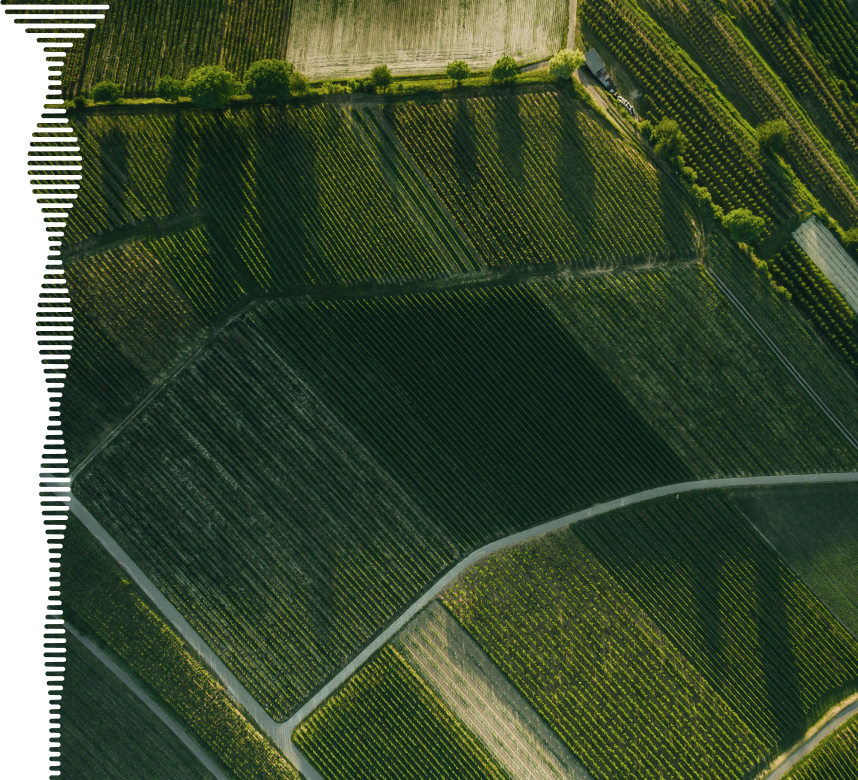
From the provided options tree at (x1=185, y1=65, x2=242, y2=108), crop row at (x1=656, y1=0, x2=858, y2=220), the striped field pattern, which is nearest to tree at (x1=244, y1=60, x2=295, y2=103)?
tree at (x1=185, y1=65, x2=242, y2=108)

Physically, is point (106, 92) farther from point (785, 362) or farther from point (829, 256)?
point (829, 256)

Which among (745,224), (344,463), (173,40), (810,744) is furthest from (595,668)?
(173,40)

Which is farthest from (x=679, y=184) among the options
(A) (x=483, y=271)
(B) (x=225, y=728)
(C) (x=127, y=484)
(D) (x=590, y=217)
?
(B) (x=225, y=728)

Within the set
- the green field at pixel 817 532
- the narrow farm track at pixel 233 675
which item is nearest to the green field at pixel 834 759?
the green field at pixel 817 532

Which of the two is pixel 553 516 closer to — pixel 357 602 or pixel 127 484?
pixel 357 602

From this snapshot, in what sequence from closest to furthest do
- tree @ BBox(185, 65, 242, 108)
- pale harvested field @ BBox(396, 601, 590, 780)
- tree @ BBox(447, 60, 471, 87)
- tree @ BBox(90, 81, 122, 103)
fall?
tree @ BBox(185, 65, 242, 108)
tree @ BBox(90, 81, 122, 103)
tree @ BBox(447, 60, 471, 87)
pale harvested field @ BBox(396, 601, 590, 780)

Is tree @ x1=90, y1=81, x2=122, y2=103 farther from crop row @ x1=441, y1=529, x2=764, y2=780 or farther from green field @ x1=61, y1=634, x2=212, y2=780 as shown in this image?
crop row @ x1=441, y1=529, x2=764, y2=780

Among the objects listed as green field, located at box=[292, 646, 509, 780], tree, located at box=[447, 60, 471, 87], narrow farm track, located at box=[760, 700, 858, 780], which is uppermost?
tree, located at box=[447, 60, 471, 87]
